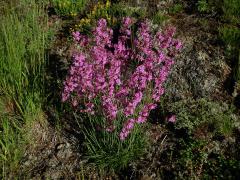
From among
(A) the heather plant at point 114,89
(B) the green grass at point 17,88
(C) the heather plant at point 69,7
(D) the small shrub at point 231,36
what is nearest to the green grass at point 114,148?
(A) the heather plant at point 114,89

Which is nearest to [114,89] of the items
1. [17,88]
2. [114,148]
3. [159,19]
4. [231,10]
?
[114,148]

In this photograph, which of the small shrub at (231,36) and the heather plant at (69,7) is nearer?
the small shrub at (231,36)

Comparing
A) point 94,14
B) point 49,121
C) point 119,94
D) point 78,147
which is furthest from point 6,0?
point 119,94

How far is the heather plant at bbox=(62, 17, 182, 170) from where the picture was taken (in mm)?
3740

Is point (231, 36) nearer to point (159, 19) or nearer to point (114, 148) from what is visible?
point (159, 19)

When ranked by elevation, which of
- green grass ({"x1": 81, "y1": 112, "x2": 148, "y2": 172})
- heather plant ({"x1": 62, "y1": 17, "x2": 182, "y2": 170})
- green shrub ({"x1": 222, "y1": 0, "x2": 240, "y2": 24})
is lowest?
green grass ({"x1": 81, "y1": 112, "x2": 148, "y2": 172})

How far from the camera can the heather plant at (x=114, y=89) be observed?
3.74m

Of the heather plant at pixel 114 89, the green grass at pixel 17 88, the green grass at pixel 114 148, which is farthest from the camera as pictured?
the green grass at pixel 17 88

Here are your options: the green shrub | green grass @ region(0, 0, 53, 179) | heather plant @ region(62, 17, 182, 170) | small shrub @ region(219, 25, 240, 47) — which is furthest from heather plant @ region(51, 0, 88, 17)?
small shrub @ region(219, 25, 240, 47)

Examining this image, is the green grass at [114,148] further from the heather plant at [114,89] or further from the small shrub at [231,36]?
the small shrub at [231,36]

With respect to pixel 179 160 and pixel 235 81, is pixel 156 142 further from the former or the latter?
pixel 235 81

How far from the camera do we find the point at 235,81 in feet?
16.4

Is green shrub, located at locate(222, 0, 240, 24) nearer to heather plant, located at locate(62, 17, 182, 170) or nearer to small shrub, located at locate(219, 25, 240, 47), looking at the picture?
small shrub, located at locate(219, 25, 240, 47)

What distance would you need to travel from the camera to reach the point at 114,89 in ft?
13.5
